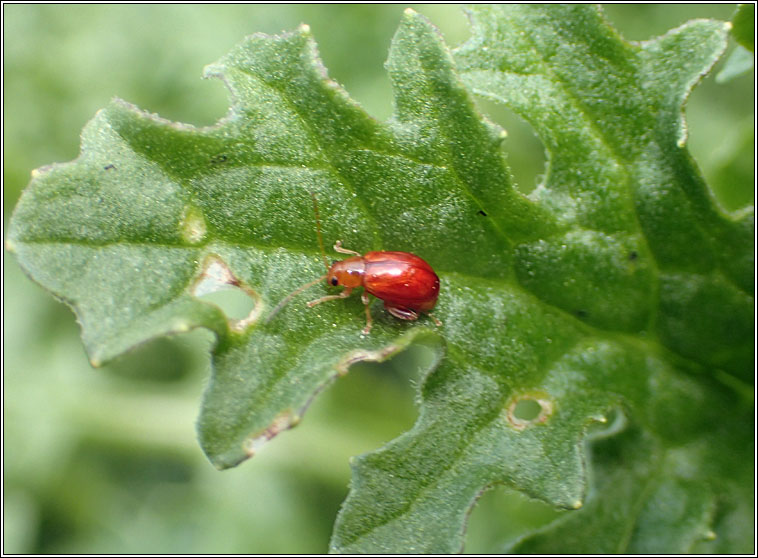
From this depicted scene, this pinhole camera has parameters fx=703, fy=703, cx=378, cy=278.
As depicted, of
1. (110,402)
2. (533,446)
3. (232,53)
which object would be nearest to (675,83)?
(533,446)

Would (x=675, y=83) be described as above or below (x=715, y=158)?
below

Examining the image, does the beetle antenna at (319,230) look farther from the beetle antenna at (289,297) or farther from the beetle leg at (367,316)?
the beetle leg at (367,316)

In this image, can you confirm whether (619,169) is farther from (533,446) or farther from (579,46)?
(533,446)

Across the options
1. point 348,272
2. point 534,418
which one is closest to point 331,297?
point 348,272

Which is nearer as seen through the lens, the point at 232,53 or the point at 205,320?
the point at 205,320

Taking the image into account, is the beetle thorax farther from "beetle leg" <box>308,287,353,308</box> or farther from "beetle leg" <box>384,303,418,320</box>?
"beetle leg" <box>384,303,418,320</box>

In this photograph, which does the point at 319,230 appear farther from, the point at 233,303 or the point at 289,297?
the point at 233,303

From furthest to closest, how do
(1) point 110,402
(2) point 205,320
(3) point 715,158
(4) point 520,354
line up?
(1) point 110,402 → (3) point 715,158 → (4) point 520,354 → (2) point 205,320
